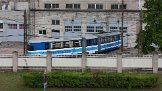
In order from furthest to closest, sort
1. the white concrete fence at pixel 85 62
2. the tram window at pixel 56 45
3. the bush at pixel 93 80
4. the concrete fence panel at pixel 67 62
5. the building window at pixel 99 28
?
the building window at pixel 99 28 < the tram window at pixel 56 45 < the concrete fence panel at pixel 67 62 < the white concrete fence at pixel 85 62 < the bush at pixel 93 80

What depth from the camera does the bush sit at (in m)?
34.2

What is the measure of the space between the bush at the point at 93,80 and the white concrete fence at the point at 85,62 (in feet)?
17.1

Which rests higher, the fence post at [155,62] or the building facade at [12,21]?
the building facade at [12,21]

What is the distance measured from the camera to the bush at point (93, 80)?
34.2 meters

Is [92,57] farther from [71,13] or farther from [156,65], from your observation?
[71,13]

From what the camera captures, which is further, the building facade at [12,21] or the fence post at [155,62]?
the building facade at [12,21]

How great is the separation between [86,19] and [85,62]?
2250 cm

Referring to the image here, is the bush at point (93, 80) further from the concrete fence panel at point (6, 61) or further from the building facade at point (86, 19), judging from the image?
the building facade at point (86, 19)

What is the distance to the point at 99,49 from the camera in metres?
52.8

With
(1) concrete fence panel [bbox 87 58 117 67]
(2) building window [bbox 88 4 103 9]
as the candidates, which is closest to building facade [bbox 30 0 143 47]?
(2) building window [bbox 88 4 103 9]

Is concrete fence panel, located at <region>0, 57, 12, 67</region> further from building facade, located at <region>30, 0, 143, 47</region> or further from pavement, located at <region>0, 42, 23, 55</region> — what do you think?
building facade, located at <region>30, 0, 143, 47</region>

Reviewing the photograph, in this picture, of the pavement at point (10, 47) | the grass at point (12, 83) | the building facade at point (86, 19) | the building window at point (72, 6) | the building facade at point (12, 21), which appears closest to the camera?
the grass at point (12, 83)

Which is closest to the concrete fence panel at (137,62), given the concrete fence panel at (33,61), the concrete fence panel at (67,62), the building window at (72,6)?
the concrete fence panel at (67,62)

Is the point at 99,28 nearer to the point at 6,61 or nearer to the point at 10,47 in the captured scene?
the point at 10,47
